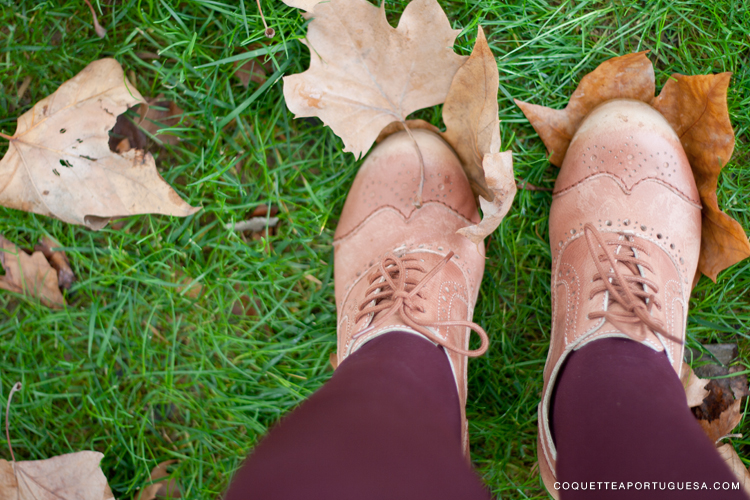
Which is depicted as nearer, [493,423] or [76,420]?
[493,423]

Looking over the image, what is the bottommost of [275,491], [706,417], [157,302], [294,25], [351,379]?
[706,417]

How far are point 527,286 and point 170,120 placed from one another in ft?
A: 4.00

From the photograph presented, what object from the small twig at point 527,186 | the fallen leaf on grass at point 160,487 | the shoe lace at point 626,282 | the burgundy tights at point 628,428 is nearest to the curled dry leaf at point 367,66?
the small twig at point 527,186

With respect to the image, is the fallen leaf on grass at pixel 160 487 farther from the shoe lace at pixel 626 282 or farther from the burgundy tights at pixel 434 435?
the shoe lace at pixel 626 282

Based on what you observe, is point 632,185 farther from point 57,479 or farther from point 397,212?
point 57,479

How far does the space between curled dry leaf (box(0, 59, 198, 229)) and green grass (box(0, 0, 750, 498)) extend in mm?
91

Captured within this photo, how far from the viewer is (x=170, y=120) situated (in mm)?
1449

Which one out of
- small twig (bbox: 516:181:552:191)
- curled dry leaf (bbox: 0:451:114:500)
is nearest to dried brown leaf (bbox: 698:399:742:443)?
small twig (bbox: 516:181:552:191)

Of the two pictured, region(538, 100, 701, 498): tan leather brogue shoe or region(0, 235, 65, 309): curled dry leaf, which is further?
region(0, 235, 65, 309): curled dry leaf

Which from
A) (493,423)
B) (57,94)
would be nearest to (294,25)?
(57,94)

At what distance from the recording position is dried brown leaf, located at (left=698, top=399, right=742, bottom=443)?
1.31 metres

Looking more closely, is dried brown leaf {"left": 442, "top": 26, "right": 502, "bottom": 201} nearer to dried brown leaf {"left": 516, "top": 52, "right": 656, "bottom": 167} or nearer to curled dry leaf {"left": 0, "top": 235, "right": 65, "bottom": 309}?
dried brown leaf {"left": 516, "top": 52, "right": 656, "bottom": 167}

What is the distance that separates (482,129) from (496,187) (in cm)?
21

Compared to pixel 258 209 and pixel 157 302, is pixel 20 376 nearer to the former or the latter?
pixel 157 302
